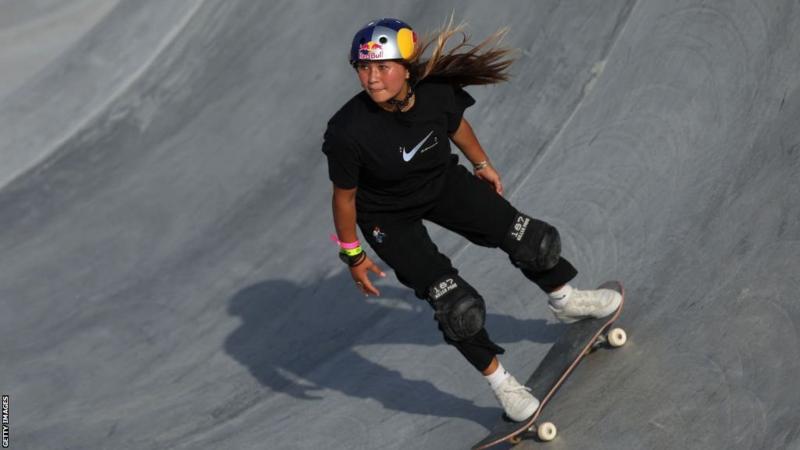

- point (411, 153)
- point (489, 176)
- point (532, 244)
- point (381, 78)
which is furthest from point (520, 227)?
point (381, 78)

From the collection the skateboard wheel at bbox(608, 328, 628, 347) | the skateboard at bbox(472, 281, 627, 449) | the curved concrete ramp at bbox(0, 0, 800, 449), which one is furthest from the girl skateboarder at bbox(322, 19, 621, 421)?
the curved concrete ramp at bbox(0, 0, 800, 449)

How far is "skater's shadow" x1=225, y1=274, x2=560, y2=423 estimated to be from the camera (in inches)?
264

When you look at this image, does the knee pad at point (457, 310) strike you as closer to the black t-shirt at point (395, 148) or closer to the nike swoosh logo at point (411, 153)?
the black t-shirt at point (395, 148)

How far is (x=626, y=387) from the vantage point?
5848mm

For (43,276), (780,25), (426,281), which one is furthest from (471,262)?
(43,276)

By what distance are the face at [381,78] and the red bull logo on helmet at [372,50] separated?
1.5 inches

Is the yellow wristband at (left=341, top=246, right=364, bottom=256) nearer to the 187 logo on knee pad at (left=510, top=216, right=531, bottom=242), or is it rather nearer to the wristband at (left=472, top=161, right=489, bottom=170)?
the 187 logo on knee pad at (left=510, top=216, right=531, bottom=242)

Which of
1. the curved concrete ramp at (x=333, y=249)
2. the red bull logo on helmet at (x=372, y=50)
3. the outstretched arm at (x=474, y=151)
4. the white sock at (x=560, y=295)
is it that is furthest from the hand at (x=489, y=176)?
the red bull logo on helmet at (x=372, y=50)

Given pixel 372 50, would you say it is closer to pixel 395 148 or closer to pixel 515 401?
pixel 395 148

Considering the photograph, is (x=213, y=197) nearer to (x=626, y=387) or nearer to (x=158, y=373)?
(x=158, y=373)

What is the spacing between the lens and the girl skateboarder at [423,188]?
17.0ft

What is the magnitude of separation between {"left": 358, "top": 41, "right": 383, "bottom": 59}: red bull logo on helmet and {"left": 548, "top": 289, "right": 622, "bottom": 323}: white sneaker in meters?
1.93

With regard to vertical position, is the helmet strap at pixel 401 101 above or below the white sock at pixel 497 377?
above

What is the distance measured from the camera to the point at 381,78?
5086 millimetres
